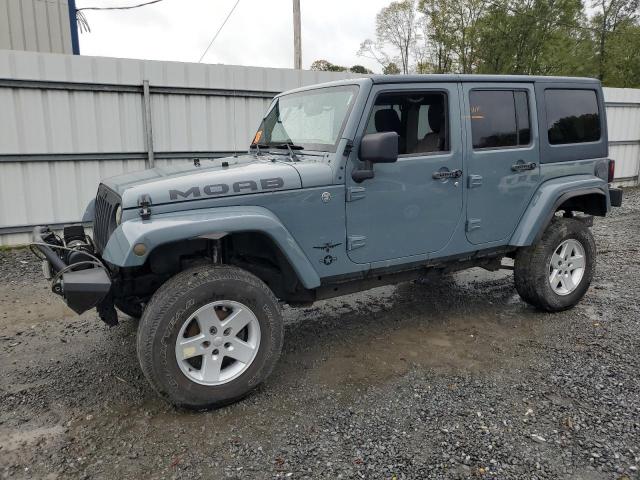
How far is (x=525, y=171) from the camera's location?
165 inches

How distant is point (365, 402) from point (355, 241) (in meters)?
1.09

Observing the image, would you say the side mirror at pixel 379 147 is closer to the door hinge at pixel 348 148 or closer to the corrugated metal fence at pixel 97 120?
the door hinge at pixel 348 148

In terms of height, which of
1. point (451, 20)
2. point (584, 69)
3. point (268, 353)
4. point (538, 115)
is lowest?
point (268, 353)

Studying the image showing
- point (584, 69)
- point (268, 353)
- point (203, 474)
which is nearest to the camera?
point (203, 474)

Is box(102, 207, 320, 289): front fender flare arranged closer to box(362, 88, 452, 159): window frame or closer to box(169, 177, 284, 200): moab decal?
box(169, 177, 284, 200): moab decal

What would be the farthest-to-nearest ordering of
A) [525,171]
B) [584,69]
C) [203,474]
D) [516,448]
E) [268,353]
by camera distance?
1. [584,69]
2. [525,171]
3. [268,353]
4. [516,448]
5. [203,474]

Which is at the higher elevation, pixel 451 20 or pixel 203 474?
pixel 451 20

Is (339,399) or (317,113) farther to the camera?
(317,113)

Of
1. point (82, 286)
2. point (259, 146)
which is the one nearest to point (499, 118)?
point (259, 146)

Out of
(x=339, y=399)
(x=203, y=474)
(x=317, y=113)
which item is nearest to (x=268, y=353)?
(x=339, y=399)

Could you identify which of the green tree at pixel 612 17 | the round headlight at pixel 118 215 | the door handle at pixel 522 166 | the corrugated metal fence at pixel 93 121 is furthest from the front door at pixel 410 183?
the green tree at pixel 612 17

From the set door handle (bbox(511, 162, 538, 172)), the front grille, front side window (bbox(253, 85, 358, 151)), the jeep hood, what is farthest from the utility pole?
the jeep hood

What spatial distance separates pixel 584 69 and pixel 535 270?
23.3 m

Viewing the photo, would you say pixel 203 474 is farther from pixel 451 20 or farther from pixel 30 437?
pixel 451 20
